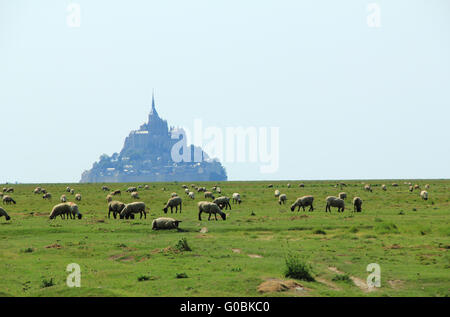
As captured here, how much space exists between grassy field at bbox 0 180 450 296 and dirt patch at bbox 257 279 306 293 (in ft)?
0.81

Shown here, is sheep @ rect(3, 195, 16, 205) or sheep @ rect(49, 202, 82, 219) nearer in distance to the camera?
sheep @ rect(49, 202, 82, 219)

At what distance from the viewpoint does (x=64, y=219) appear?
160ft

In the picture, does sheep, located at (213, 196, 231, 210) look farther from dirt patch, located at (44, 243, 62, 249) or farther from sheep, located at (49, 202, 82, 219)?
dirt patch, located at (44, 243, 62, 249)

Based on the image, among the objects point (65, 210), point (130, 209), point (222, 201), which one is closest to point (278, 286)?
point (130, 209)

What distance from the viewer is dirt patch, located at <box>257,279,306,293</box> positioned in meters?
20.7

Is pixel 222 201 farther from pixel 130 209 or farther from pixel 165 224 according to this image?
pixel 165 224

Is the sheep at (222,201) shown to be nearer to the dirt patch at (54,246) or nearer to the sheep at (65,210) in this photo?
the sheep at (65,210)

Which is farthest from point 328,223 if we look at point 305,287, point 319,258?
point 305,287

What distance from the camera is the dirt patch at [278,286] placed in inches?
816

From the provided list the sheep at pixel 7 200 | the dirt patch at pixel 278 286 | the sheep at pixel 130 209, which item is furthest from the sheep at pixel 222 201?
the dirt patch at pixel 278 286

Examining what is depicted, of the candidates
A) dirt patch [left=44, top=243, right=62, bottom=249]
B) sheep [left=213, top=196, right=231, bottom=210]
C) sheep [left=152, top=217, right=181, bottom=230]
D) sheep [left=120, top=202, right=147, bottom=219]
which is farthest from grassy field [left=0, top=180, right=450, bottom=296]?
sheep [left=213, top=196, right=231, bottom=210]

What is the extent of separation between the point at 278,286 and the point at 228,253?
A: 9809 mm

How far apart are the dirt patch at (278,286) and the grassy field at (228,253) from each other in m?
0.25
